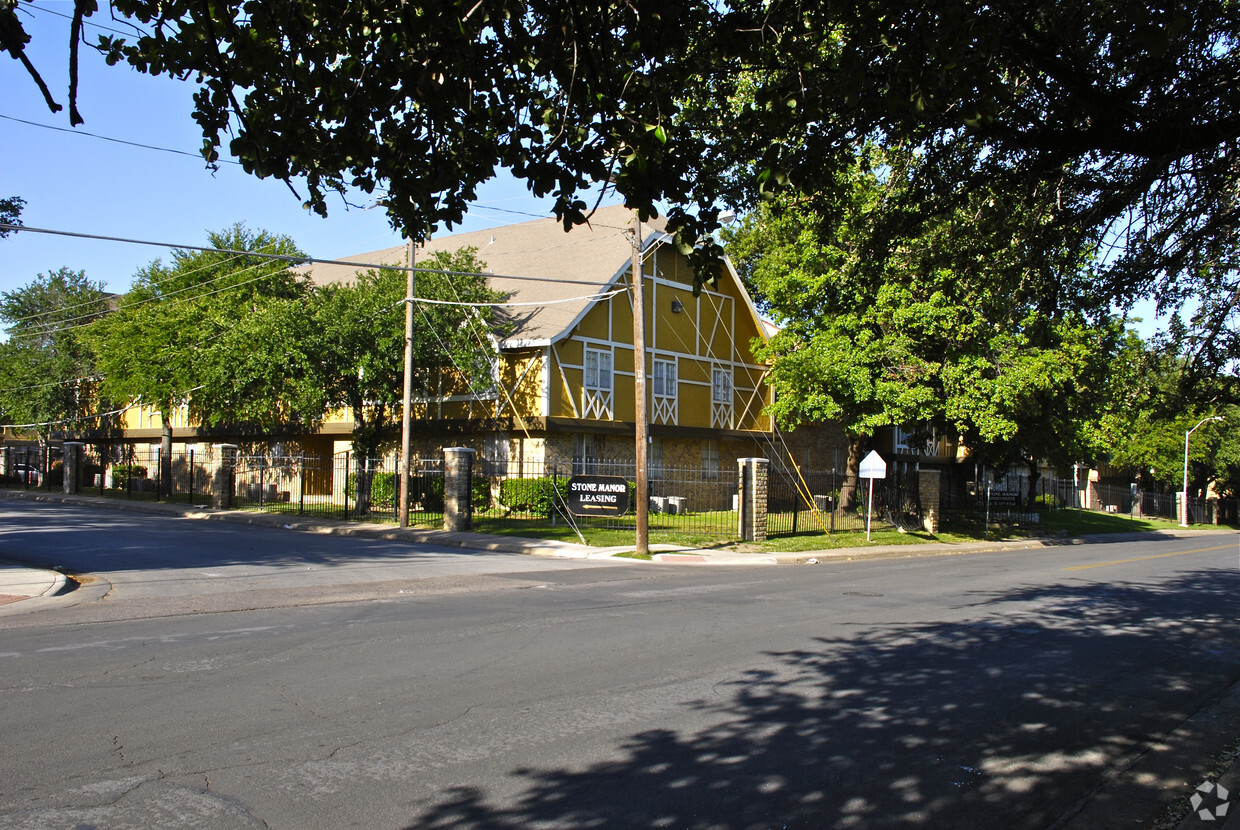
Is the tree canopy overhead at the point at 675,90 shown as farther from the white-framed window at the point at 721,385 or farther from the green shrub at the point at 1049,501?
the green shrub at the point at 1049,501

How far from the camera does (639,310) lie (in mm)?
20609

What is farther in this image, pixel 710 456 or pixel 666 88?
pixel 710 456

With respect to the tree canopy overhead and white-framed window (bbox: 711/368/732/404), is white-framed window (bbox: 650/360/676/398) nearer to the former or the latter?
white-framed window (bbox: 711/368/732/404)

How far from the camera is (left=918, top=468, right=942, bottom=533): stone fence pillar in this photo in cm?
3120

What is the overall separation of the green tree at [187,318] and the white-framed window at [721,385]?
16.7m

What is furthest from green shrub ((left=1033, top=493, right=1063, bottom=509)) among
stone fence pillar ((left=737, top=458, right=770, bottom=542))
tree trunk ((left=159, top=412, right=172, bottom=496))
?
tree trunk ((left=159, top=412, right=172, bottom=496))

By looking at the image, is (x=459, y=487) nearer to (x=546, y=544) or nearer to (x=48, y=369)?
(x=546, y=544)

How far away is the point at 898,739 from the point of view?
20.0 feet

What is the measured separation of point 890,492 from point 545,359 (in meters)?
13.1

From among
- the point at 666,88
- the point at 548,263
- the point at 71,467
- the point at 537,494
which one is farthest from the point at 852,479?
the point at 71,467

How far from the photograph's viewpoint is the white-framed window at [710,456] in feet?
117

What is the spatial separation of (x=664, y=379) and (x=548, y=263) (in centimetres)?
631

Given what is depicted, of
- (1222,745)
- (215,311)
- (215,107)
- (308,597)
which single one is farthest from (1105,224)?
(215,311)

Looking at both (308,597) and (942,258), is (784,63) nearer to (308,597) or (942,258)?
(942,258)
